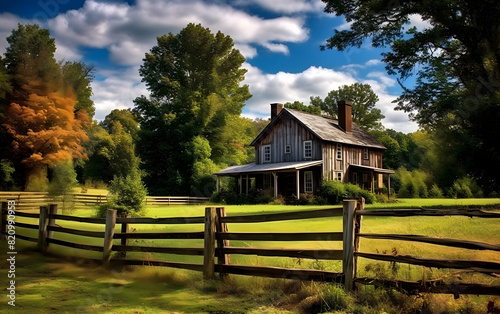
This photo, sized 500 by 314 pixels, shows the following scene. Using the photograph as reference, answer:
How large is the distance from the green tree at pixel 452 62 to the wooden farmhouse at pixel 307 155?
40.9 feet

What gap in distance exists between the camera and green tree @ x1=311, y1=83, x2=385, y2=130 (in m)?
65.9

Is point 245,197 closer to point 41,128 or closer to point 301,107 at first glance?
point 41,128

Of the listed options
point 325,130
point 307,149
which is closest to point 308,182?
point 307,149

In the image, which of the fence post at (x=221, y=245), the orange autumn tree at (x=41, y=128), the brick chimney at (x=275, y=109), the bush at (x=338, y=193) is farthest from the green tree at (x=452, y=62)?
the orange autumn tree at (x=41, y=128)

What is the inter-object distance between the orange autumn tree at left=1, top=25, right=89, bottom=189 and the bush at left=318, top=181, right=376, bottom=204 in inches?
862

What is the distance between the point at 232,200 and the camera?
3628 cm

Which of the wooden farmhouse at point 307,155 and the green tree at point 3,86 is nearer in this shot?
the green tree at point 3,86

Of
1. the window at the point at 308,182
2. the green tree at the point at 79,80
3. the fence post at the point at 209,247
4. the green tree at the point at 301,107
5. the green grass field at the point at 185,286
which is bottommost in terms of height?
the green grass field at the point at 185,286

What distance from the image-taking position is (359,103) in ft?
221

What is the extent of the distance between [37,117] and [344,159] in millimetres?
27969

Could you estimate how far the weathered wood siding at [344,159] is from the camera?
117ft

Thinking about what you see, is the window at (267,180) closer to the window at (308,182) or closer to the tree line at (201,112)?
the window at (308,182)

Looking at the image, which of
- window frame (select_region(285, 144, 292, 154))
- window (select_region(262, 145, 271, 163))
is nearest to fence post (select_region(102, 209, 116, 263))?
window frame (select_region(285, 144, 292, 154))

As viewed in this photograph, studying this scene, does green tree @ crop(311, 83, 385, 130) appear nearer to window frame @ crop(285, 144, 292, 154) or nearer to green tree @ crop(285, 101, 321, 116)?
green tree @ crop(285, 101, 321, 116)
